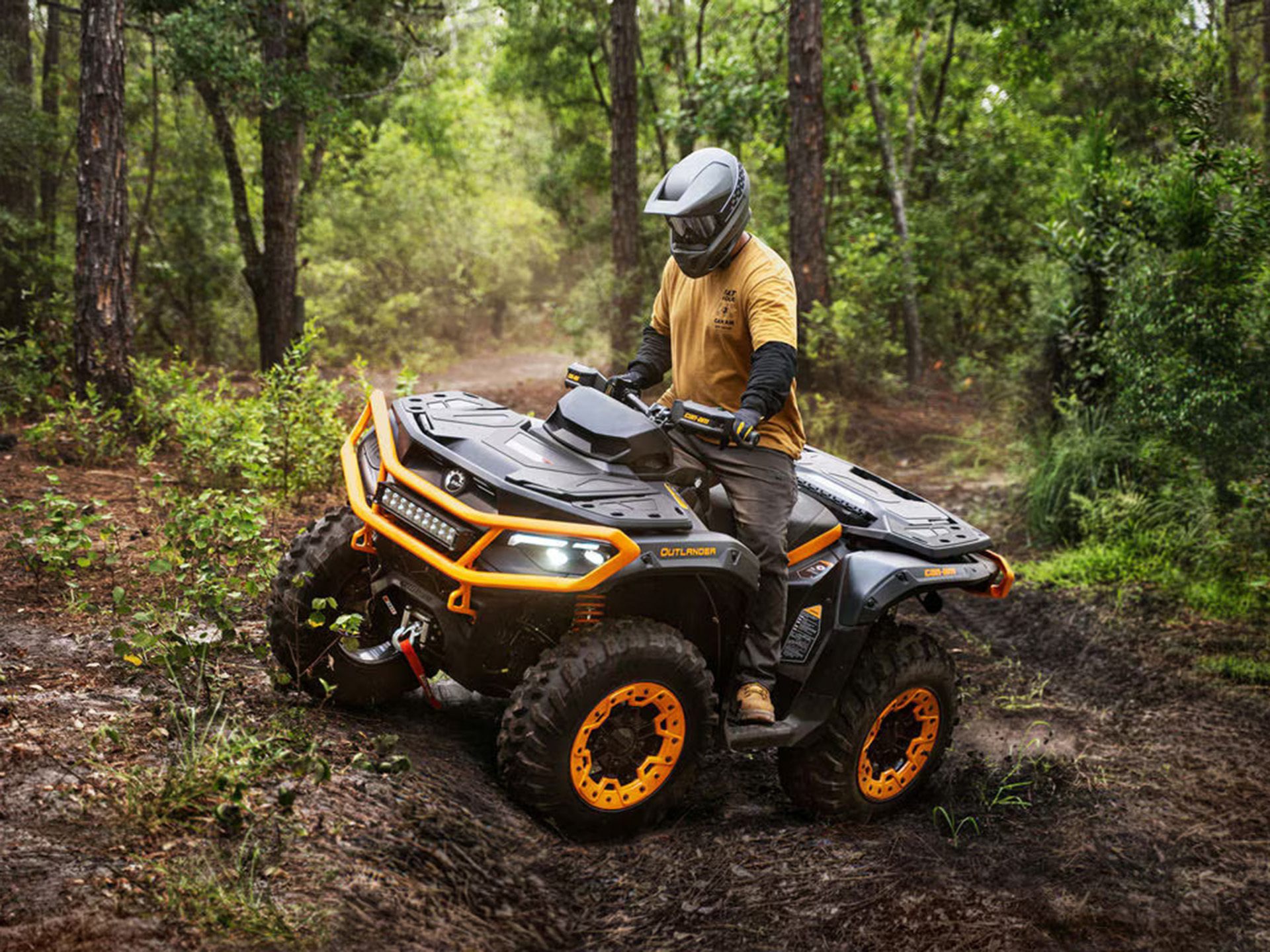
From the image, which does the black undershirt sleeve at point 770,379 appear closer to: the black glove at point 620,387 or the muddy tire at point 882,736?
the black glove at point 620,387

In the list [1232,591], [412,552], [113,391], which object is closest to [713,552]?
[412,552]

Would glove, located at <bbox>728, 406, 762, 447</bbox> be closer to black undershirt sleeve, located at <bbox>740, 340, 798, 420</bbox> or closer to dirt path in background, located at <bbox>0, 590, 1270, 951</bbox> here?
black undershirt sleeve, located at <bbox>740, 340, 798, 420</bbox>

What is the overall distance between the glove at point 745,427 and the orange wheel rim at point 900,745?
1490mm

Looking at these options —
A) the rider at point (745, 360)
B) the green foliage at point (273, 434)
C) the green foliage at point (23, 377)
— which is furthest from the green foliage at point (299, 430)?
the rider at point (745, 360)

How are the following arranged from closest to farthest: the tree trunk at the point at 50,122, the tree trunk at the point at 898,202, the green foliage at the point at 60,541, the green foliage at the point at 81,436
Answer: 1. the green foliage at the point at 60,541
2. the green foliage at the point at 81,436
3. the tree trunk at the point at 50,122
4. the tree trunk at the point at 898,202

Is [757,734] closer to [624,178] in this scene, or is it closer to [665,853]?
[665,853]

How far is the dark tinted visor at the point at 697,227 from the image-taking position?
4137mm

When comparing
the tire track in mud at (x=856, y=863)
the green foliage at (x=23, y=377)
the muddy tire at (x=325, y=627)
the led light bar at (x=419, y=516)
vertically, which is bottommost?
the tire track in mud at (x=856, y=863)

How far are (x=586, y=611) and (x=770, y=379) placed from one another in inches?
47.1

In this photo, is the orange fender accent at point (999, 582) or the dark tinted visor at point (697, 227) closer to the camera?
the dark tinted visor at point (697, 227)

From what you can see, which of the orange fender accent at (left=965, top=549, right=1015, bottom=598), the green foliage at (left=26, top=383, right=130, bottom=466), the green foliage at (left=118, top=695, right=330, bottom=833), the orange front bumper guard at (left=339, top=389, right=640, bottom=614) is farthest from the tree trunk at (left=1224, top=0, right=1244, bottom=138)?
the green foliage at (left=118, top=695, right=330, bottom=833)

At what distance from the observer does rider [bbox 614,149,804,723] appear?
4113mm

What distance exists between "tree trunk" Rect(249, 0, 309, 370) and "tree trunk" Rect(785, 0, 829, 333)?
249 inches

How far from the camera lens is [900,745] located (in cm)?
470
